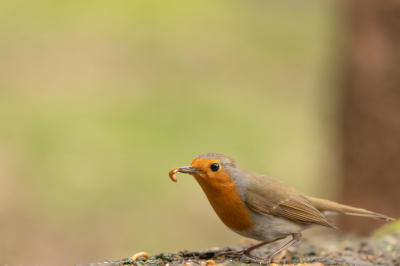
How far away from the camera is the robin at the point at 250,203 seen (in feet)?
14.5

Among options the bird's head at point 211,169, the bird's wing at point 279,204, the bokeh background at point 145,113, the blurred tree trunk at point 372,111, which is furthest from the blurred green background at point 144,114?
the bird's head at point 211,169

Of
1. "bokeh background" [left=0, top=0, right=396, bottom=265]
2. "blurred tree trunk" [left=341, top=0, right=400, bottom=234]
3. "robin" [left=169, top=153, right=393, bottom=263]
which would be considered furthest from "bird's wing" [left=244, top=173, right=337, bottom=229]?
"bokeh background" [left=0, top=0, right=396, bottom=265]

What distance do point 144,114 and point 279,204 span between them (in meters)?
9.56

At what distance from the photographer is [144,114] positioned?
13820mm

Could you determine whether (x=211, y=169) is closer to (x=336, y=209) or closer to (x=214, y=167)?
(x=214, y=167)

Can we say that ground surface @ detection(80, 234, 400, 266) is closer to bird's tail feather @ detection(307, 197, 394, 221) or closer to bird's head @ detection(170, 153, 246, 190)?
bird's tail feather @ detection(307, 197, 394, 221)

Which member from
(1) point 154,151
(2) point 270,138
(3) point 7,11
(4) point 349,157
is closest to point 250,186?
(4) point 349,157

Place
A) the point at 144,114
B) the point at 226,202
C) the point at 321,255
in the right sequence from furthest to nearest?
1. the point at 144,114
2. the point at 321,255
3. the point at 226,202

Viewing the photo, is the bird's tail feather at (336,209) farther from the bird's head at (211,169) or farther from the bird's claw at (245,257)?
the bird's head at (211,169)

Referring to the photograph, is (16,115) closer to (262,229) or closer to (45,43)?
(45,43)

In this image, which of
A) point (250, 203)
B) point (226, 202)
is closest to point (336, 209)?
point (250, 203)

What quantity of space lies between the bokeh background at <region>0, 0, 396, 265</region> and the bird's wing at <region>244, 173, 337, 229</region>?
3.62 m

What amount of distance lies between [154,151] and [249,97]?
216 inches

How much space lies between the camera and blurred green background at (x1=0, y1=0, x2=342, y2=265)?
33.0 feet
